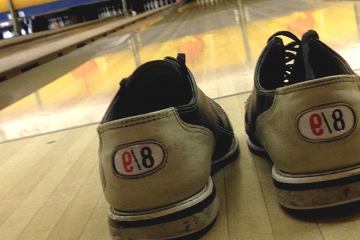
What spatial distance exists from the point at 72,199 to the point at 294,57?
0.40 meters

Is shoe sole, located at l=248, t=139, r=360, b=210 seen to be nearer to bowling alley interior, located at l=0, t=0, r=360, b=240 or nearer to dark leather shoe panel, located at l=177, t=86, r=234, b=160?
bowling alley interior, located at l=0, t=0, r=360, b=240

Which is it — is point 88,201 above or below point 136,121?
below

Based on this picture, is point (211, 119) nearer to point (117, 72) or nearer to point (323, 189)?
point (323, 189)

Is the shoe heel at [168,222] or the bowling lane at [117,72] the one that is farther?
the bowling lane at [117,72]

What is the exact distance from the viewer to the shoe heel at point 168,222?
550mm

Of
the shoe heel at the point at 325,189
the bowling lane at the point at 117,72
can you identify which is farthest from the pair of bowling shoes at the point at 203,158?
the bowling lane at the point at 117,72

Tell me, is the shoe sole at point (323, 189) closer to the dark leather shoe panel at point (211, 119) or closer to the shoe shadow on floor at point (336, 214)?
the shoe shadow on floor at point (336, 214)

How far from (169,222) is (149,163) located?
0.07m

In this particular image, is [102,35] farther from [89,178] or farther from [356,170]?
[356,170]

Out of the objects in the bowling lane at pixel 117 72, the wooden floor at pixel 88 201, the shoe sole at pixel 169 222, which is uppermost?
the shoe sole at pixel 169 222

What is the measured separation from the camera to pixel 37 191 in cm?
85

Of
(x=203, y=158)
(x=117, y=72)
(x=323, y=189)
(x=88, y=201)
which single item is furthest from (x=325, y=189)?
(x=117, y=72)

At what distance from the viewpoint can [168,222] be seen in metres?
0.55

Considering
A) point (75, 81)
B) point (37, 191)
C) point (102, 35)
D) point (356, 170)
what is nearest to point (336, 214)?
point (356, 170)
